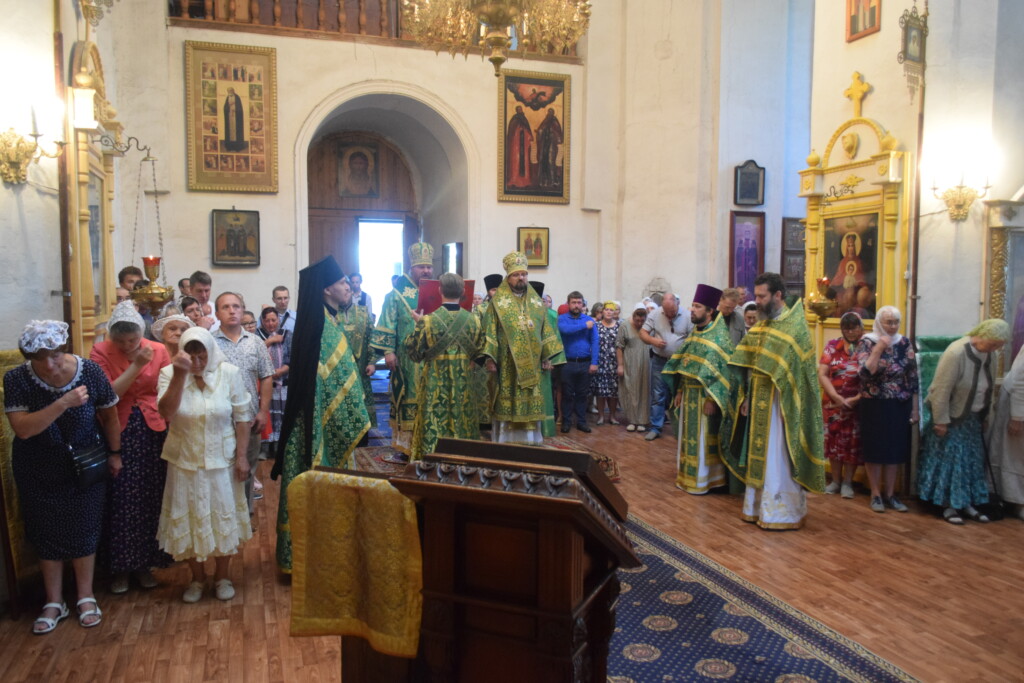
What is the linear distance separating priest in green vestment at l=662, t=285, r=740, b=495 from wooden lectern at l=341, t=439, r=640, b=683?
4986mm

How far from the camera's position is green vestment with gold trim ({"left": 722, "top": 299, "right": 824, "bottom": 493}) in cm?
588

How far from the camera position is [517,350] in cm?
696

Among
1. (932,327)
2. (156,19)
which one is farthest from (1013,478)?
(156,19)

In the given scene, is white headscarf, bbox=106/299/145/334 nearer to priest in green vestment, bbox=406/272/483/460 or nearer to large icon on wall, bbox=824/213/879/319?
priest in green vestment, bbox=406/272/483/460

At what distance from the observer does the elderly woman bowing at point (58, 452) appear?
387 cm

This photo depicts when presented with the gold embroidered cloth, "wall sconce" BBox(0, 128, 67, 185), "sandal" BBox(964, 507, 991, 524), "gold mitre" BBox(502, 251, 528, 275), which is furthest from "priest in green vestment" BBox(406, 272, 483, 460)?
"sandal" BBox(964, 507, 991, 524)

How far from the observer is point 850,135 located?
8.57m

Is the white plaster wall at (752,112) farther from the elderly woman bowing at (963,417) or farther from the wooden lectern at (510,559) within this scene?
the wooden lectern at (510,559)

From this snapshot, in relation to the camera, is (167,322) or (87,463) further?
(167,322)

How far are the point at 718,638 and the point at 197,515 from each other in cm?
290

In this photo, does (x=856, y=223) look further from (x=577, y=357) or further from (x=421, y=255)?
(x=421, y=255)

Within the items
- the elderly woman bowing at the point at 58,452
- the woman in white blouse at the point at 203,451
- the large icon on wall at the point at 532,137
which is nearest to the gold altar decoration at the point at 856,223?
the large icon on wall at the point at 532,137

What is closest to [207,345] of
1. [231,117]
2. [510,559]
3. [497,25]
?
[510,559]

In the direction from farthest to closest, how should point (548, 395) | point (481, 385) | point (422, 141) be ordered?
1. point (422, 141)
2. point (548, 395)
3. point (481, 385)
